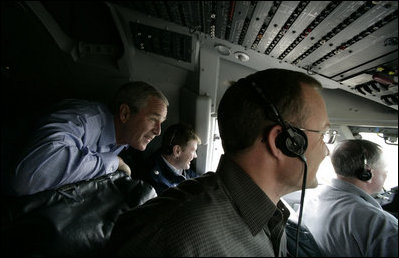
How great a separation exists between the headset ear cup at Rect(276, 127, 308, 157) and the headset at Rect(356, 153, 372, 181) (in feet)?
2.20

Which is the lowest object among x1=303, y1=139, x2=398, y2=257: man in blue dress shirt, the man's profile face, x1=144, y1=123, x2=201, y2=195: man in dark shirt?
x1=144, y1=123, x2=201, y2=195: man in dark shirt

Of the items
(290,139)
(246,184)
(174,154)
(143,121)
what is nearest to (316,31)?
(290,139)

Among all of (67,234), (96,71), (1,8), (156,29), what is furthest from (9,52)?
(67,234)

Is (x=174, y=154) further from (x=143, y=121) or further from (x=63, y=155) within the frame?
(x=63, y=155)

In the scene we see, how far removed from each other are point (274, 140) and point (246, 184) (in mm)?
157

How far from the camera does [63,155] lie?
2.88ft

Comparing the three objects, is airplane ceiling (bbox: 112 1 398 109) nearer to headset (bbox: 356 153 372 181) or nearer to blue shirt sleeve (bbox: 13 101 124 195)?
headset (bbox: 356 153 372 181)

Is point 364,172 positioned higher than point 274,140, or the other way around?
point 274,140

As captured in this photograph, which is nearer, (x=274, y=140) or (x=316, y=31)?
(x=274, y=140)

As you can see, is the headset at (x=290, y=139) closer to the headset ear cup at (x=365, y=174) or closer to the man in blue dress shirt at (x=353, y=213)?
the man in blue dress shirt at (x=353, y=213)

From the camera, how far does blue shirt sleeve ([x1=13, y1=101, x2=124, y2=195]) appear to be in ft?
2.62

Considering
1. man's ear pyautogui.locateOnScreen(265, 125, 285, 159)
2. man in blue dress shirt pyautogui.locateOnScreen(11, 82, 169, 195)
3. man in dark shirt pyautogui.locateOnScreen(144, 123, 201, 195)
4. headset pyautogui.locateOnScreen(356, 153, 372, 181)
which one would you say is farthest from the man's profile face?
headset pyautogui.locateOnScreen(356, 153, 372, 181)

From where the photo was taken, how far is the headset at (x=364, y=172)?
1.03 m

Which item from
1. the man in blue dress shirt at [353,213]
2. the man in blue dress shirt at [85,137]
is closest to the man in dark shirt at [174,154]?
the man in blue dress shirt at [85,137]
